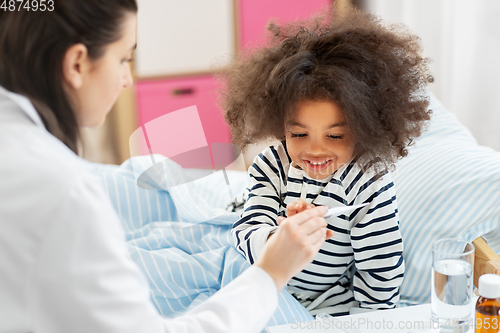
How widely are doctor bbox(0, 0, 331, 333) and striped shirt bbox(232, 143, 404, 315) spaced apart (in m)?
0.30

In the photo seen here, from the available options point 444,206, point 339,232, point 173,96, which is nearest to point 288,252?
point 339,232

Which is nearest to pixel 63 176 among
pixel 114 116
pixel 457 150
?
pixel 457 150

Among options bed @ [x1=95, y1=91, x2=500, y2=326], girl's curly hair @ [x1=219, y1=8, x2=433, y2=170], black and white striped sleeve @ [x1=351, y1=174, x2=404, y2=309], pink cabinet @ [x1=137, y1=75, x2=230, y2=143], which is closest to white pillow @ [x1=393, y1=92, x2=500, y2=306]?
bed @ [x1=95, y1=91, x2=500, y2=326]

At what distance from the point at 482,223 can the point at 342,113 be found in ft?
1.47

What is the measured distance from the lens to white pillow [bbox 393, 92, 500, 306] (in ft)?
3.39

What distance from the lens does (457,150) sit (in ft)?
3.94

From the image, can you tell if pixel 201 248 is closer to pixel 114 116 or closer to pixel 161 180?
A: pixel 161 180

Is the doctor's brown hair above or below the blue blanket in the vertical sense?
above

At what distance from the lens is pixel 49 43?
22.4 inches

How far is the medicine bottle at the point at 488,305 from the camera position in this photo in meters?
0.65

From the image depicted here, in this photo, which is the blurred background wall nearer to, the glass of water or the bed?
the bed

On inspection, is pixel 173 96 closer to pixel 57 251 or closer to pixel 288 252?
pixel 288 252

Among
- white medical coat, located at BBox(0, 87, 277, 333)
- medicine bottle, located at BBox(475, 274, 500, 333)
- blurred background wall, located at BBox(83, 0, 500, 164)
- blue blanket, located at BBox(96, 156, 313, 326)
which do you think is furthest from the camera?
blurred background wall, located at BBox(83, 0, 500, 164)

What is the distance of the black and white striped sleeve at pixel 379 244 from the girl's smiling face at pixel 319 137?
100 millimetres
